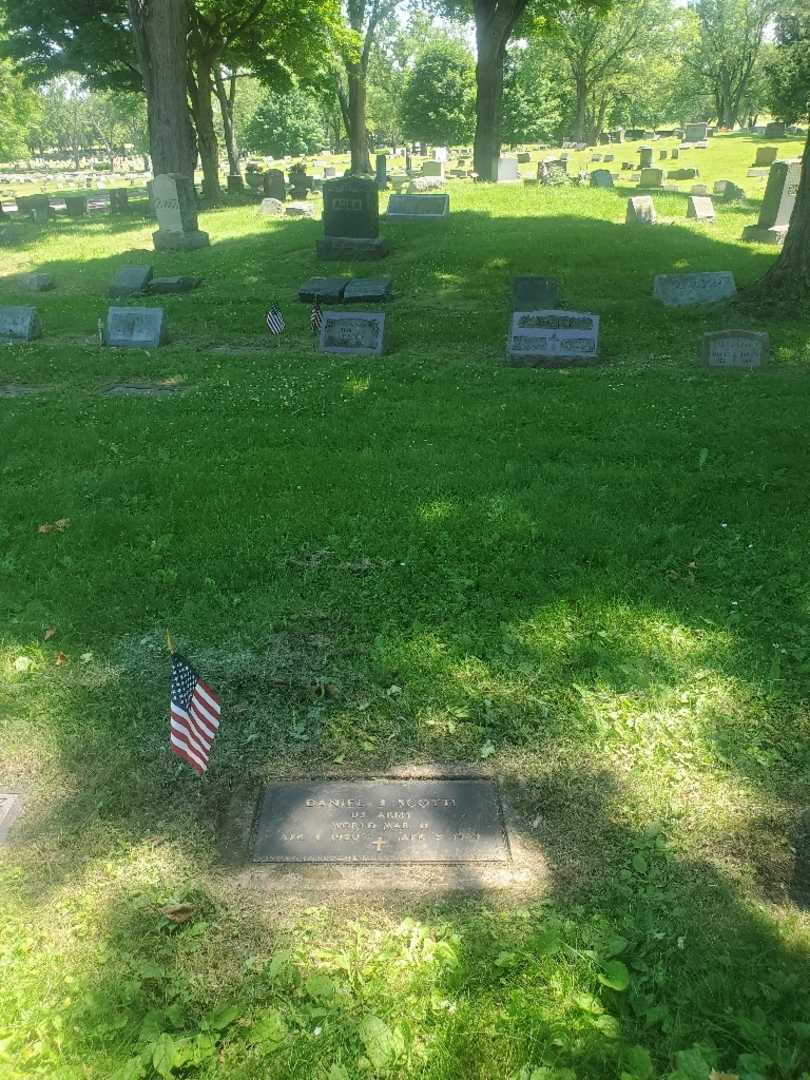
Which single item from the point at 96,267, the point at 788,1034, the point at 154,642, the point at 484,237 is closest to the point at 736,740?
the point at 788,1034

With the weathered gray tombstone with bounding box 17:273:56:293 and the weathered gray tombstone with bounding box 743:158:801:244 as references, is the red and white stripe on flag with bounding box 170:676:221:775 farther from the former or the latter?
the weathered gray tombstone with bounding box 743:158:801:244

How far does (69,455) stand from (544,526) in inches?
211

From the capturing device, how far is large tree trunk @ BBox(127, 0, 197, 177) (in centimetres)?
2180

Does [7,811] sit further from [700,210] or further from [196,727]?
[700,210]

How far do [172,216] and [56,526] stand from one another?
1743 centimetres

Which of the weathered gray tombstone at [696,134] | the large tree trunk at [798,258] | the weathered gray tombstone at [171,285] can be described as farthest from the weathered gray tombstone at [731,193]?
the weathered gray tombstone at [696,134]

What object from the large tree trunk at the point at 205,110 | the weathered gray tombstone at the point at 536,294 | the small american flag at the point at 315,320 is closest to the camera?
the small american flag at the point at 315,320

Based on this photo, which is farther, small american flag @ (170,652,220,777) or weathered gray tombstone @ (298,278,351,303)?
weathered gray tombstone @ (298,278,351,303)

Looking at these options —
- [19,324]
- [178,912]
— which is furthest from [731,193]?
[178,912]

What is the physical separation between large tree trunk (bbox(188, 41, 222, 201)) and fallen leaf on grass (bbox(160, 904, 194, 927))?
33.1 metres

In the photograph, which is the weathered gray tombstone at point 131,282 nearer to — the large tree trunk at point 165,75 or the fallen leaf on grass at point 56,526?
the large tree trunk at point 165,75

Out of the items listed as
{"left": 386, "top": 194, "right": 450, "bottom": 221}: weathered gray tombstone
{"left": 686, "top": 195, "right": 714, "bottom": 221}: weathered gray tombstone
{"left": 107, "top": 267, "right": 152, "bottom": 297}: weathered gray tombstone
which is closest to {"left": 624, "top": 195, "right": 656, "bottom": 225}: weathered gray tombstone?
{"left": 686, "top": 195, "right": 714, "bottom": 221}: weathered gray tombstone

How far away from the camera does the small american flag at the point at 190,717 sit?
→ 428 cm

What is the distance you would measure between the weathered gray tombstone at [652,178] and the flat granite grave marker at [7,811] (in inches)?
1301
